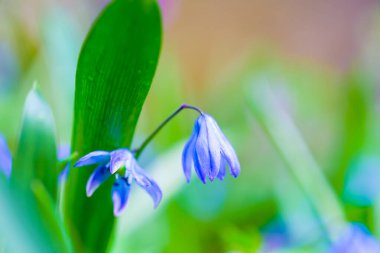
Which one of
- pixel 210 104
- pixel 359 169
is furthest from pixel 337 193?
pixel 210 104

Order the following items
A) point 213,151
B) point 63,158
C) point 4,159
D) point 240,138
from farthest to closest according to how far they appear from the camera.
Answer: point 240,138 → point 63,158 → point 4,159 → point 213,151

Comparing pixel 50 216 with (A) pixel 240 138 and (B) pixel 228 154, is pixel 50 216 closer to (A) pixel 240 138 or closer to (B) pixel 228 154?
(B) pixel 228 154

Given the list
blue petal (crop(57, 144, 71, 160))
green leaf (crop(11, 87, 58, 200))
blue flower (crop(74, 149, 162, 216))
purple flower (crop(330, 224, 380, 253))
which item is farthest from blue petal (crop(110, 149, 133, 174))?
purple flower (crop(330, 224, 380, 253))

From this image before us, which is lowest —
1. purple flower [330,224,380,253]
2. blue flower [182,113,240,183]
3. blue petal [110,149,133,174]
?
purple flower [330,224,380,253]

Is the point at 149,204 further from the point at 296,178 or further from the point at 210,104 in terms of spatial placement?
the point at 210,104

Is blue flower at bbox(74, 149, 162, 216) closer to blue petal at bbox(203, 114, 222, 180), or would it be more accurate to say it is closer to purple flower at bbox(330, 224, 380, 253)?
blue petal at bbox(203, 114, 222, 180)

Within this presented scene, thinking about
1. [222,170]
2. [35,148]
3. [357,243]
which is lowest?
[357,243]

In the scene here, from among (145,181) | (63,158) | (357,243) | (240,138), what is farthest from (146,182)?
(240,138)

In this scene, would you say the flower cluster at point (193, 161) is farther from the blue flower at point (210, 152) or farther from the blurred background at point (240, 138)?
the blurred background at point (240, 138)
